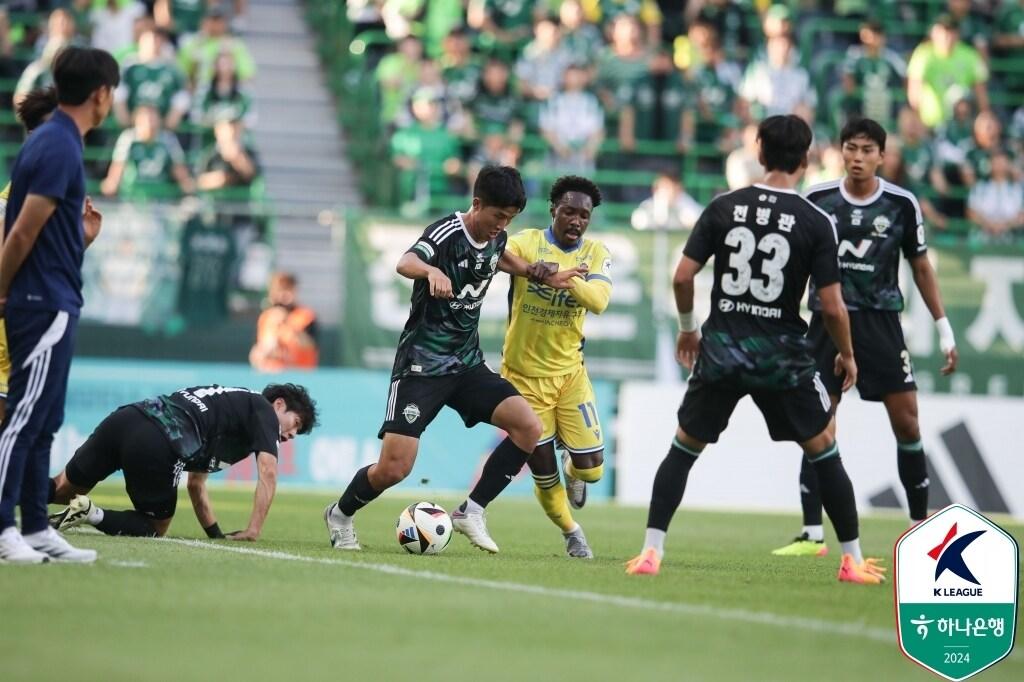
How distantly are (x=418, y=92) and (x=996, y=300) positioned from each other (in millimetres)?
7221

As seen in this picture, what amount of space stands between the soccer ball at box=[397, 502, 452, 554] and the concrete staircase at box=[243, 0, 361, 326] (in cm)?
1077

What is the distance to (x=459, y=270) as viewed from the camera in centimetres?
924

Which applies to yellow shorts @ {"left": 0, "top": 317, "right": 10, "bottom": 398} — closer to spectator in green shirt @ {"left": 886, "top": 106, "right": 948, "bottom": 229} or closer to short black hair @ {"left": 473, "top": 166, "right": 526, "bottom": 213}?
short black hair @ {"left": 473, "top": 166, "right": 526, "bottom": 213}

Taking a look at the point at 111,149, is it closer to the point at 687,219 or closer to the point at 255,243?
the point at 255,243

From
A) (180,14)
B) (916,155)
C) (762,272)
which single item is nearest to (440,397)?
(762,272)

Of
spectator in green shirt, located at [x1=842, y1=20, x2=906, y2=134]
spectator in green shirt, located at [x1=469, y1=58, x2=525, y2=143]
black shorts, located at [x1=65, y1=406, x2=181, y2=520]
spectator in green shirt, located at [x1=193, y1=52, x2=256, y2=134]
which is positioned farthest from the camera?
spectator in green shirt, located at [x1=842, y1=20, x2=906, y2=134]

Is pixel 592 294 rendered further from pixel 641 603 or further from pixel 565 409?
pixel 641 603

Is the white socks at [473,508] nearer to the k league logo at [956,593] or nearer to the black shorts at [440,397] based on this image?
the black shorts at [440,397]

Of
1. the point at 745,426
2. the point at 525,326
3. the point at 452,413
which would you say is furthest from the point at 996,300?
the point at 525,326

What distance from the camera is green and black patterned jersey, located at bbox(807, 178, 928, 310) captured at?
10359 millimetres

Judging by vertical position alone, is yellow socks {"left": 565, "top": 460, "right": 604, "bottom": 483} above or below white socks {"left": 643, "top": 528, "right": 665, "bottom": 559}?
above

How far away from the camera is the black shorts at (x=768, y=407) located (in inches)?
319

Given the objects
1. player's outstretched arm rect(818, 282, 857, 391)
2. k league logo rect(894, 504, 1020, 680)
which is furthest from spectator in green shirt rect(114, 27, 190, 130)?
k league logo rect(894, 504, 1020, 680)

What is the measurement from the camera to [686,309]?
8.17 m
